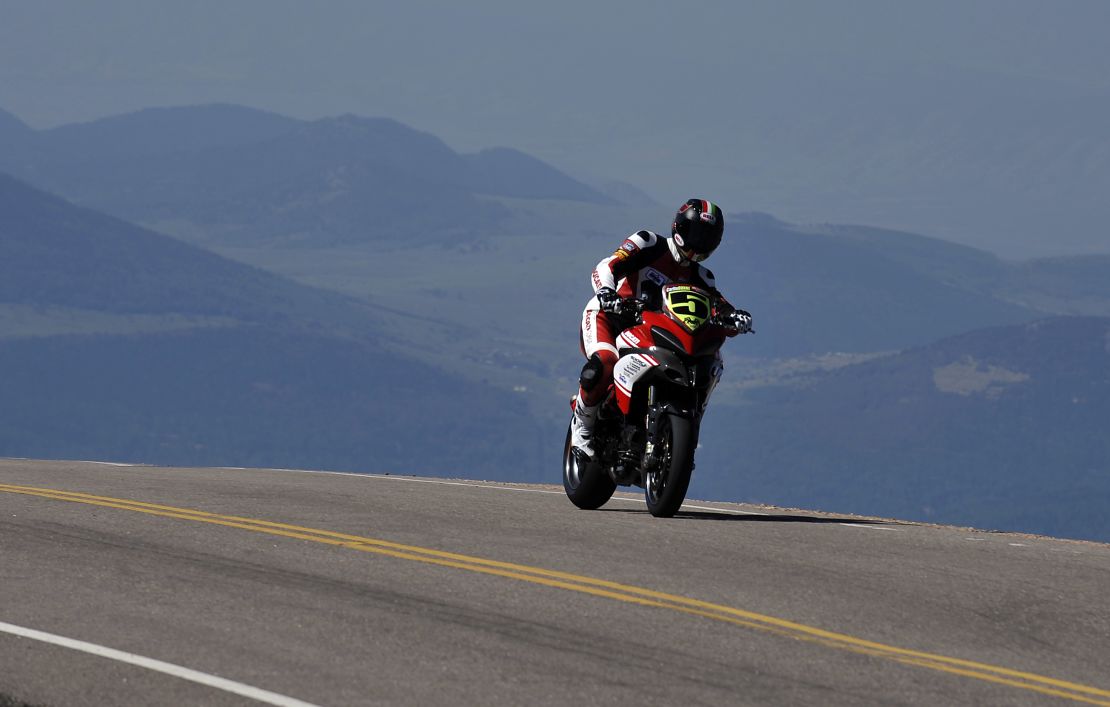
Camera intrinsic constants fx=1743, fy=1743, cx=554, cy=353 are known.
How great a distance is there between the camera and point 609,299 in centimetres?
1298

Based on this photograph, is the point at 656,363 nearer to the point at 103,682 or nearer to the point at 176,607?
the point at 176,607

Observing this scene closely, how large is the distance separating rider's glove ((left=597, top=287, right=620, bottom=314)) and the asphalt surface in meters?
1.57

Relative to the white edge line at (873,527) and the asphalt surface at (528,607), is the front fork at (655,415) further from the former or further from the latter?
the white edge line at (873,527)

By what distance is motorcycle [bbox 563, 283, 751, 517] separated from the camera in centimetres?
1240

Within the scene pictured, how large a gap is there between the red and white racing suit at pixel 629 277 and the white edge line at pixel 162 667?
565cm

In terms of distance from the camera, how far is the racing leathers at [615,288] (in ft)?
Answer: 43.0

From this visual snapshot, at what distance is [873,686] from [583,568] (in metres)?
2.98

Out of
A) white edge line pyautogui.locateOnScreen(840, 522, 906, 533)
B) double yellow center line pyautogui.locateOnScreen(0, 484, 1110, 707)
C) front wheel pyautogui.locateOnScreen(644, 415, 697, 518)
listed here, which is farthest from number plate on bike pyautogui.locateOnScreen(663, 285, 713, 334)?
double yellow center line pyautogui.locateOnScreen(0, 484, 1110, 707)

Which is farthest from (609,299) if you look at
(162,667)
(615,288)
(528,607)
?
(162,667)

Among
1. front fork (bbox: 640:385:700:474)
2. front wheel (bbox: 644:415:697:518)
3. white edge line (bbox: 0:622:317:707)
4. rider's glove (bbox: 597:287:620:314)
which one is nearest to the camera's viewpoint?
white edge line (bbox: 0:622:317:707)

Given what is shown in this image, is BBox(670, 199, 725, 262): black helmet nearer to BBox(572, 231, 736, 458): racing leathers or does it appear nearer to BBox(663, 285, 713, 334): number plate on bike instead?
BBox(572, 231, 736, 458): racing leathers

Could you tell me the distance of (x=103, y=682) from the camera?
7.39 metres

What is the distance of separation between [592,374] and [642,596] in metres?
3.86

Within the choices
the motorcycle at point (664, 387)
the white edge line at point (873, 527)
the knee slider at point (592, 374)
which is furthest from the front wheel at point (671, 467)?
the white edge line at point (873, 527)
